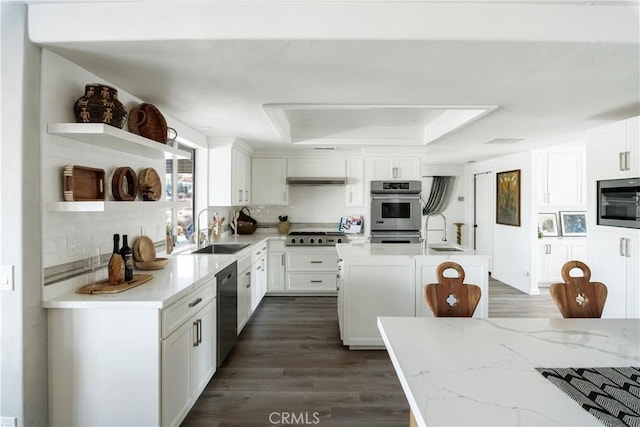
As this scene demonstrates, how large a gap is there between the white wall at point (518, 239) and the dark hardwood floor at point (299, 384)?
3297mm

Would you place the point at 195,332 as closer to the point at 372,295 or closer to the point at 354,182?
the point at 372,295

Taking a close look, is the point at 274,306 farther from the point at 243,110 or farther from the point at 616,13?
the point at 616,13

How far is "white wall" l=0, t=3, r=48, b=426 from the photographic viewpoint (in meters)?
1.61

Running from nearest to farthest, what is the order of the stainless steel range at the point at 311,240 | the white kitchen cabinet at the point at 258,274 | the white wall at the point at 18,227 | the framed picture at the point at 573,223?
the white wall at the point at 18,227 → the white kitchen cabinet at the point at 258,274 → the stainless steel range at the point at 311,240 → the framed picture at the point at 573,223

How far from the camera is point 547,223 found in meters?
5.20

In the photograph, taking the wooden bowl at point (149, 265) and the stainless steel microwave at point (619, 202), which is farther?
the stainless steel microwave at point (619, 202)

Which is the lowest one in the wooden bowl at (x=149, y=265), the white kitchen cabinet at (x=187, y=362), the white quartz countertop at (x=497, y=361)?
the white kitchen cabinet at (x=187, y=362)

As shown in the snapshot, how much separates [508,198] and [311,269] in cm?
350

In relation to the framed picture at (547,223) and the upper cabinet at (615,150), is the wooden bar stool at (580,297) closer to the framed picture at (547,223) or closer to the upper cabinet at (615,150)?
the upper cabinet at (615,150)

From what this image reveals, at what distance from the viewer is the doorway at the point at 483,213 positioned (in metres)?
6.04

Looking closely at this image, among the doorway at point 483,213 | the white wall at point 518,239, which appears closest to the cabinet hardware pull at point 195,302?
the white wall at point 518,239

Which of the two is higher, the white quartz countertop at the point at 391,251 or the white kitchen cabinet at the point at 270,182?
the white kitchen cabinet at the point at 270,182

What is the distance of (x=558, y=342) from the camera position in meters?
1.30

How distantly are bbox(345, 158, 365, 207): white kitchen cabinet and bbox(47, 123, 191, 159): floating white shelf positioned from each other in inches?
125
